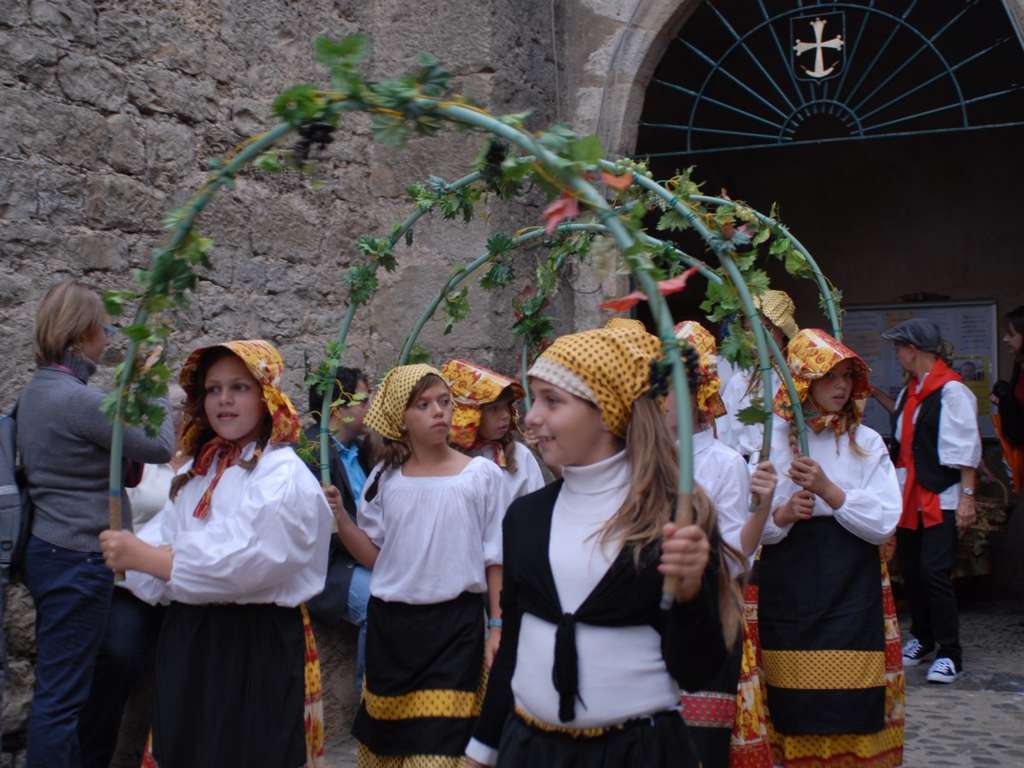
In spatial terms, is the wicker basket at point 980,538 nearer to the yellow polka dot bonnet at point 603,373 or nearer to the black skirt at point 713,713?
the black skirt at point 713,713

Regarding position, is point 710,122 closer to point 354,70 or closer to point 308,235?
point 308,235

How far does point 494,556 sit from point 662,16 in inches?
155

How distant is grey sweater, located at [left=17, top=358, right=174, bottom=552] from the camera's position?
4383 millimetres

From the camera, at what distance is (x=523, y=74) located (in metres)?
7.17

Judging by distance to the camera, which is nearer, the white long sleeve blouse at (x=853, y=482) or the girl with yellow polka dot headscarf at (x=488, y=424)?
the white long sleeve blouse at (x=853, y=482)

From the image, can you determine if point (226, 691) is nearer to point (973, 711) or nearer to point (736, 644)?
point (736, 644)

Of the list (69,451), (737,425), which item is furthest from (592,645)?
(737,425)

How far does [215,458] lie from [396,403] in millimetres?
905

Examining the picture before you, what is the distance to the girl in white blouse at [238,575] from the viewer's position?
12.2ft

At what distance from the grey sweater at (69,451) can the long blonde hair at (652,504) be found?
1.99 m

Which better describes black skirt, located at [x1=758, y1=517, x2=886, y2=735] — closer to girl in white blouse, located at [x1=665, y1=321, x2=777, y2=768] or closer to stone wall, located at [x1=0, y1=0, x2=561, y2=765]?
girl in white blouse, located at [x1=665, y1=321, x2=777, y2=768]

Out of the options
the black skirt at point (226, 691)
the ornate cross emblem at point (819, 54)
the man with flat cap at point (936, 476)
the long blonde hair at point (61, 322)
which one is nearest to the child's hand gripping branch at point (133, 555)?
the black skirt at point (226, 691)

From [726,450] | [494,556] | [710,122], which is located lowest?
[494,556]

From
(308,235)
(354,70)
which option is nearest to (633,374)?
(354,70)
